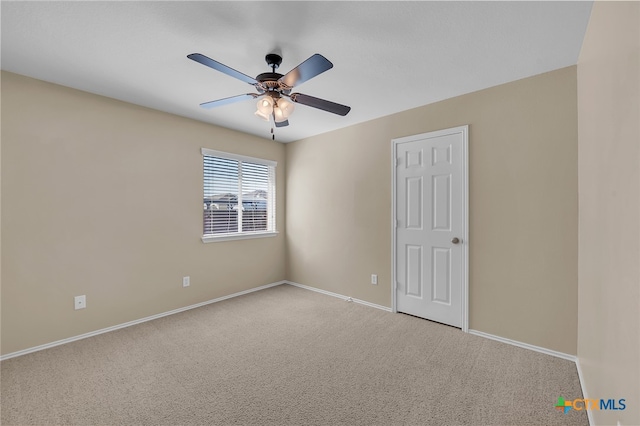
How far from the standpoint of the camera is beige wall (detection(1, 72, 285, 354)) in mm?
2410

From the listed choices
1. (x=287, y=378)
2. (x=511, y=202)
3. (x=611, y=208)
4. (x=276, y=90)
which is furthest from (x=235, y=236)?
(x=611, y=208)

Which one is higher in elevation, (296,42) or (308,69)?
(296,42)

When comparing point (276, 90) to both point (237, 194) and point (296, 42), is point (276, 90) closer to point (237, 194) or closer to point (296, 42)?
point (296, 42)

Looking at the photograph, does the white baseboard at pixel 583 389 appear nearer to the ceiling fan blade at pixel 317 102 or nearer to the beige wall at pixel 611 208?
the beige wall at pixel 611 208

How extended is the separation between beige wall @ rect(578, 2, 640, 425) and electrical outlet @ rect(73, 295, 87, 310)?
153 inches

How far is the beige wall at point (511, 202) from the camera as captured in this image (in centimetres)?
230

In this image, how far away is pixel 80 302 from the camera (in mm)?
2729

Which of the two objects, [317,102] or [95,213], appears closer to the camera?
[317,102]

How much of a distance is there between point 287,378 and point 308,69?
2.20 m

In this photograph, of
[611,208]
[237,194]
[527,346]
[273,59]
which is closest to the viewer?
[611,208]

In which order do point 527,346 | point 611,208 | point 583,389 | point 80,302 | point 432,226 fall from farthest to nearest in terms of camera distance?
point 432,226 < point 80,302 < point 527,346 < point 583,389 < point 611,208

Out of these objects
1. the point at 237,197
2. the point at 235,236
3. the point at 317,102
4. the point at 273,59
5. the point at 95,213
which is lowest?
the point at 235,236

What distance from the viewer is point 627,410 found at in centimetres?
103

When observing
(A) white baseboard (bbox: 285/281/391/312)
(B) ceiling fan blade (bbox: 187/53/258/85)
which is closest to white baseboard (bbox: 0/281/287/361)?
(A) white baseboard (bbox: 285/281/391/312)
